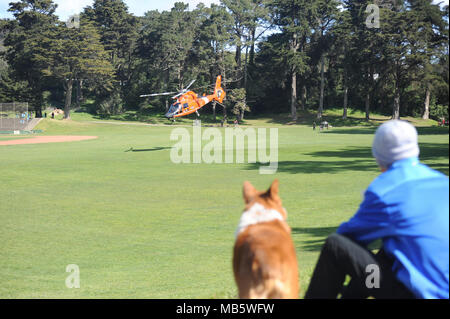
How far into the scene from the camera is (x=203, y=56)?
81.6 metres

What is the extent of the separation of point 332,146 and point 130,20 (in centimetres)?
6281

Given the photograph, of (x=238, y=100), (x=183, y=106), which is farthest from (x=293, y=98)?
(x=183, y=106)

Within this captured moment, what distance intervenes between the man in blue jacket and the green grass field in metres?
0.99

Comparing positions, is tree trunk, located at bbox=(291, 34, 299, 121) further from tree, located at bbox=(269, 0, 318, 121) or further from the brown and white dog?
the brown and white dog

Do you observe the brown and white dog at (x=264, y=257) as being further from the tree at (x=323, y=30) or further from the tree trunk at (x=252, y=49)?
the tree trunk at (x=252, y=49)

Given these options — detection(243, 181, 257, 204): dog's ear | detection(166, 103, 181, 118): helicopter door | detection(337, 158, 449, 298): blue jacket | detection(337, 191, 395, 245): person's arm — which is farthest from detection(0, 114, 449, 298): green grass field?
detection(166, 103, 181, 118): helicopter door

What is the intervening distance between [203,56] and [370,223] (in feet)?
262

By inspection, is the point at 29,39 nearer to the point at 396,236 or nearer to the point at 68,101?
the point at 68,101

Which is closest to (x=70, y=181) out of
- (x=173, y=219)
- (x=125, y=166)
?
(x=125, y=166)

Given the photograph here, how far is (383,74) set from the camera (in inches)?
2477

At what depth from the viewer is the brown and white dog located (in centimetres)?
316

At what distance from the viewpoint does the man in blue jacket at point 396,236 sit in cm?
340

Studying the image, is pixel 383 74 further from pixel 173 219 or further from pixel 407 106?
pixel 173 219

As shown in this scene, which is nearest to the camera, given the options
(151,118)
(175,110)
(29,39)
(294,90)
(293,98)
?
(175,110)
